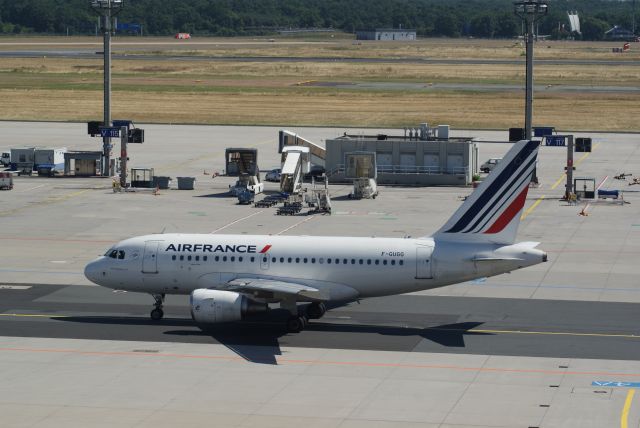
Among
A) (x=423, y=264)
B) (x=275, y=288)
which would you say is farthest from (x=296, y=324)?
(x=423, y=264)

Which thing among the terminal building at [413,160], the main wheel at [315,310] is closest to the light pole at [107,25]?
the terminal building at [413,160]

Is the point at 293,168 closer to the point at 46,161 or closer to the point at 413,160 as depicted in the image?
the point at 413,160

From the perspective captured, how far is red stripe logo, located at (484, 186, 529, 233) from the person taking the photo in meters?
52.3

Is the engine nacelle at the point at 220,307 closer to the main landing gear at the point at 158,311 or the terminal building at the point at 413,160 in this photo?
the main landing gear at the point at 158,311

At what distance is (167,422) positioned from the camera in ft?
131

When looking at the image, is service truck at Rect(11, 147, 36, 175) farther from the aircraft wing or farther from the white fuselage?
the aircraft wing

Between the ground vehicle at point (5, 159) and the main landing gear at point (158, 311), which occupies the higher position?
the ground vehicle at point (5, 159)

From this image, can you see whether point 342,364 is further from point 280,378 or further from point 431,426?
point 431,426

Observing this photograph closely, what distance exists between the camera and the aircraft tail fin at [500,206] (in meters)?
52.4

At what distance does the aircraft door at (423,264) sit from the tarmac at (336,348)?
2.67 m

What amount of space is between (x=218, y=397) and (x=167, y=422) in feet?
11.1

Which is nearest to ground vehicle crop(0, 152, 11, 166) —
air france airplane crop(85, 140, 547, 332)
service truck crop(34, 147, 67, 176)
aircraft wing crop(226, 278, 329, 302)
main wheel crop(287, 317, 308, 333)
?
service truck crop(34, 147, 67, 176)

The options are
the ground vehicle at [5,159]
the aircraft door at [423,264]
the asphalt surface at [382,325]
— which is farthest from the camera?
the ground vehicle at [5,159]

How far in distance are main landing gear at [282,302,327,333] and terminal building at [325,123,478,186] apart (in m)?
53.3
